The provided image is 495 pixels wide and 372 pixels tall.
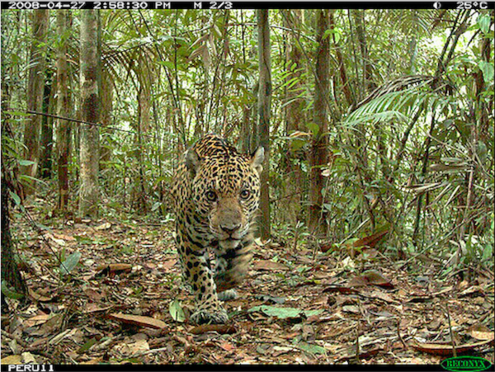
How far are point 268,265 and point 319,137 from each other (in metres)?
1.73

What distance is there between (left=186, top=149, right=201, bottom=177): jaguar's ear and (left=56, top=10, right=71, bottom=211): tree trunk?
3316 millimetres

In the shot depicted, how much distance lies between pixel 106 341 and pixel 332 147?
3165mm

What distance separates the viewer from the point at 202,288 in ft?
14.3

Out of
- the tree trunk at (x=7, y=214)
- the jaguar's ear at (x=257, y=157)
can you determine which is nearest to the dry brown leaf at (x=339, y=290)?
the jaguar's ear at (x=257, y=157)

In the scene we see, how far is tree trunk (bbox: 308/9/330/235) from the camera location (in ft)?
19.9

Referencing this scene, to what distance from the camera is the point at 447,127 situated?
4.44 m

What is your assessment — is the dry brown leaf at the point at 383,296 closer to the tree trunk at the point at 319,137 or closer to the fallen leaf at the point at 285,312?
the fallen leaf at the point at 285,312

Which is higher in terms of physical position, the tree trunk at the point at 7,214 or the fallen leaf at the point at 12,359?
the tree trunk at the point at 7,214

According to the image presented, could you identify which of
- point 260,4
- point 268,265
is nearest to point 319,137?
point 268,265

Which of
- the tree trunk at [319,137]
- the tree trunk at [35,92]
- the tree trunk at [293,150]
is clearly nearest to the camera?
the tree trunk at [319,137]

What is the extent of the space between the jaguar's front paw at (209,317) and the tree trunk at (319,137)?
2.08m

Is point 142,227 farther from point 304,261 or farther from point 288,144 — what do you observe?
point 304,261

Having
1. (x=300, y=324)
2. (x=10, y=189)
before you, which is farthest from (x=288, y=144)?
(x=10, y=189)

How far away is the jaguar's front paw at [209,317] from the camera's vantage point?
408 centimetres
